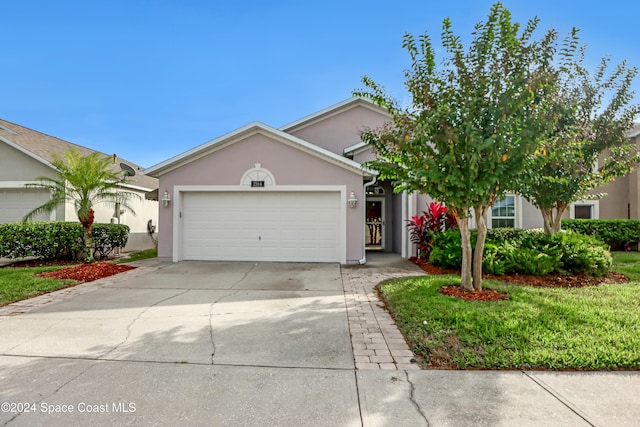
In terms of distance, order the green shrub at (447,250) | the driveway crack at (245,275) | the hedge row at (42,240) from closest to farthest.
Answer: the driveway crack at (245,275) < the green shrub at (447,250) < the hedge row at (42,240)

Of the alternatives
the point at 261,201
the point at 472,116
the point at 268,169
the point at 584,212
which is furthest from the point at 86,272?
the point at 584,212

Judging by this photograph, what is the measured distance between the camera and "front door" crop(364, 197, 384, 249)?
13367mm

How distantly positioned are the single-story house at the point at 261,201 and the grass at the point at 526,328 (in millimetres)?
4367

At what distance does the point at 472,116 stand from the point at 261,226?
6.90 m

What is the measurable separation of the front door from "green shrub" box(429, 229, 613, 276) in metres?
5.31

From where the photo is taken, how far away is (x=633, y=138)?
13156mm

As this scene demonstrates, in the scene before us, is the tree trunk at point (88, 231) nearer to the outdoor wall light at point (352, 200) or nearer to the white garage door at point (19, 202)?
the white garage door at point (19, 202)

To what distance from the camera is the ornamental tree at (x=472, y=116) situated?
4879 mm

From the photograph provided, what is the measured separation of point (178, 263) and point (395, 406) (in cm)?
882

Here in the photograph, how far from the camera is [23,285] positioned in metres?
6.61

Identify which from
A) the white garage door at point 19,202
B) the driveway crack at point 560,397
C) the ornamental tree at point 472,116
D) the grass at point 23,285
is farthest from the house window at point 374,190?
the white garage door at point 19,202

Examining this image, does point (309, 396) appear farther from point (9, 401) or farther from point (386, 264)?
point (386, 264)

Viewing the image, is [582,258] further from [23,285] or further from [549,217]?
[23,285]

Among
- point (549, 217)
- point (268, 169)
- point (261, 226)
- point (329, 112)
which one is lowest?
point (261, 226)
